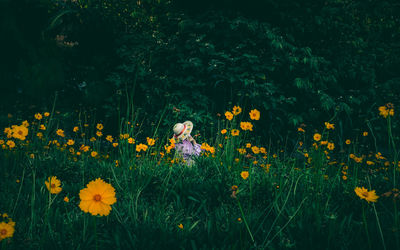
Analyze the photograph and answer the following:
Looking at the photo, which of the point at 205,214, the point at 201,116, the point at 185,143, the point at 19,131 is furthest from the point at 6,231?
the point at 201,116

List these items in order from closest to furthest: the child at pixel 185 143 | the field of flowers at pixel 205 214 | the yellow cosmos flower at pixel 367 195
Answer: the yellow cosmos flower at pixel 367 195, the field of flowers at pixel 205 214, the child at pixel 185 143

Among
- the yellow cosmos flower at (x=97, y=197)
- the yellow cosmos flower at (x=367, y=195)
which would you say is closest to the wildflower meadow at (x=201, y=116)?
the yellow cosmos flower at (x=367, y=195)

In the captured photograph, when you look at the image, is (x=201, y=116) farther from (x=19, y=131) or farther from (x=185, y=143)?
(x=19, y=131)

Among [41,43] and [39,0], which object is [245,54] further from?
[39,0]

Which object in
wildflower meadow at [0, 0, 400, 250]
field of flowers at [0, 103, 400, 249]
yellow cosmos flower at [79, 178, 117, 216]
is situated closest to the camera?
yellow cosmos flower at [79, 178, 117, 216]

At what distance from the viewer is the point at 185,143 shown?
9.88ft

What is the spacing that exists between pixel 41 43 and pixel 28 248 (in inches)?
193

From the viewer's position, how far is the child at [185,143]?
2.81 metres

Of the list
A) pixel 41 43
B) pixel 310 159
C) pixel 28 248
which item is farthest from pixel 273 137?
pixel 41 43

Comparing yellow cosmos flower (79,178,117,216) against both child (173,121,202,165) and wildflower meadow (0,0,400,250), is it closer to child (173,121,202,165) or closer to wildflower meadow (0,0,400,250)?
wildflower meadow (0,0,400,250)

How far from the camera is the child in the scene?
2815 mm

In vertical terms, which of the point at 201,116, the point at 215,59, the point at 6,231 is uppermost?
the point at 215,59

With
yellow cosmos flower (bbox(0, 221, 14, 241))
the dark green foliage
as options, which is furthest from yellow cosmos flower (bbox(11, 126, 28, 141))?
the dark green foliage

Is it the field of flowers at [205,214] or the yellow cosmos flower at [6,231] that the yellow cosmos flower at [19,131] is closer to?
the field of flowers at [205,214]
